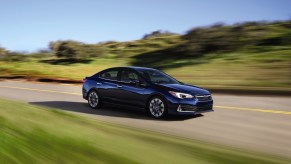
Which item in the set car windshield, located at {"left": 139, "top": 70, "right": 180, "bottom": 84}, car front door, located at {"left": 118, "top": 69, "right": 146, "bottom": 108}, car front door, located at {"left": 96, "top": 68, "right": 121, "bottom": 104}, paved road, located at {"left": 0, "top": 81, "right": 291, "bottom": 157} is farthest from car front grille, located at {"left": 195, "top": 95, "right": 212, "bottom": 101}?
car front door, located at {"left": 96, "top": 68, "right": 121, "bottom": 104}

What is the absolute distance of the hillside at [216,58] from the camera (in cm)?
1993

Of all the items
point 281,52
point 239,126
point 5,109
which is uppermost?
point 281,52

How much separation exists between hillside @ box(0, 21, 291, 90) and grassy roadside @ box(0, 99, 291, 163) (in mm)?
12751

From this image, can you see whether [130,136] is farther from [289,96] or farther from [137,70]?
[289,96]

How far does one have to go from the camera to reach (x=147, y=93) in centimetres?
1058

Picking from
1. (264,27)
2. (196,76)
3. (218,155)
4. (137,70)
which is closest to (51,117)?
(218,155)

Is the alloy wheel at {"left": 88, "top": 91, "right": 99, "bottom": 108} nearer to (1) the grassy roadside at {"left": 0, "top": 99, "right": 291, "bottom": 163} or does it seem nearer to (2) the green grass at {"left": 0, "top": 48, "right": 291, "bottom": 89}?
(1) the grassy roadside at {"left": 0, "top": 99, "right": 291, "bottom": 163}

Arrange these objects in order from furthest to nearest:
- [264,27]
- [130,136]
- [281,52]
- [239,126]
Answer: [264,27], [281,52], [239,126], [130,136]

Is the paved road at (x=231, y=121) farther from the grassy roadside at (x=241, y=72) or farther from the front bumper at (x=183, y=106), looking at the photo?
the grassy roadside at (x=241, y=72)

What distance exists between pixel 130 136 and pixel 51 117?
161 centimetres

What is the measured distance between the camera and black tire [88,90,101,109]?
40.1 feet

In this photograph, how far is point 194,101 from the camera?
1005 centimetres

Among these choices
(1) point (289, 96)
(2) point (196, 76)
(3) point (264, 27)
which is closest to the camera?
(1) point (289, 96)

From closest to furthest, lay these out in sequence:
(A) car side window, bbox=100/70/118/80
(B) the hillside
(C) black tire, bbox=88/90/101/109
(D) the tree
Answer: (A) car side window, bbox=100/70/118/80 < (C) black tire, bbox=88/90/101/109 < (B) the hillside < (D) the tree
